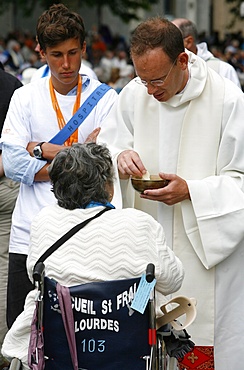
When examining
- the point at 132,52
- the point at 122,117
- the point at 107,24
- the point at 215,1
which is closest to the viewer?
the point at 132,52

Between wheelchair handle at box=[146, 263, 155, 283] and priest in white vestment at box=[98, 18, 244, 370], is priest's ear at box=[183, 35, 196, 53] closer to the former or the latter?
priest in white vestment at box=[98, 18, 244, 370]

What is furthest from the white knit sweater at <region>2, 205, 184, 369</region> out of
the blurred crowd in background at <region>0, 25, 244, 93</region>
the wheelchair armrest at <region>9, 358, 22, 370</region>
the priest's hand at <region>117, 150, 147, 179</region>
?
the blurred crowd in background at <region>0, 25, 244, 93</region>

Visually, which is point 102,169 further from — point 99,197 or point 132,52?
point 132,52

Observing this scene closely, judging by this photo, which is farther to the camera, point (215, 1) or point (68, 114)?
point (215, 1)

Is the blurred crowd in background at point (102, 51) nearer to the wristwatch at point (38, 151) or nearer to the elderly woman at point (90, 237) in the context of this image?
the wristwatch at point (38, 151)

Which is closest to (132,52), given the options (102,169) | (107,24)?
(102,169)

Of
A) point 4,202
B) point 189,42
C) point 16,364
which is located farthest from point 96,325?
point 189,42

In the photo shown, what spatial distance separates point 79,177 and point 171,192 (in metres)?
0.66

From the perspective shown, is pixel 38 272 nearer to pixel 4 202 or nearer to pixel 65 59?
pixel 65 59

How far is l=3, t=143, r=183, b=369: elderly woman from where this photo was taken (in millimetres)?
3764

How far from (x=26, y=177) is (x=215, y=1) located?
150 ft

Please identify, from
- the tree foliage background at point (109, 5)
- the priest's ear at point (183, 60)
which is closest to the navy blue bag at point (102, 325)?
the priest's ear at point (183, 60)

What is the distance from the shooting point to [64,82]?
4.95 m

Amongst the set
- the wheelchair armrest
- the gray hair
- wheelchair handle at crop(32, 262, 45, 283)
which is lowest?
the wheelchair armrest
